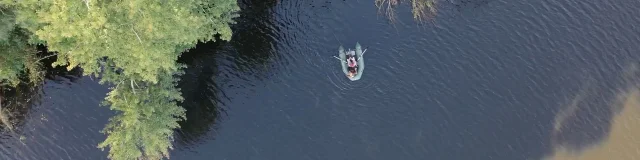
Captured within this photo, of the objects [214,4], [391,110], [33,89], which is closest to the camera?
[214,4]

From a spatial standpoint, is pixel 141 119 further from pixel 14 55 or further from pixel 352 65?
Result: pixel 352 65

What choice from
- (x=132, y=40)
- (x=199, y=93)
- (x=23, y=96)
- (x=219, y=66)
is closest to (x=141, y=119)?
(x=132, y=40)

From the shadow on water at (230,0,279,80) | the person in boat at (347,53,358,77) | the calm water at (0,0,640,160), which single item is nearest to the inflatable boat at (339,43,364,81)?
the person in boat at (347,53,358,77)

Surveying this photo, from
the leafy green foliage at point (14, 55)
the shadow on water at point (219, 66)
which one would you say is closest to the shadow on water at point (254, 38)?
the shadow on water at point (219, 66)

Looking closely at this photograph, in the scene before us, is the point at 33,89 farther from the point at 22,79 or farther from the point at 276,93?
the point at 276,93

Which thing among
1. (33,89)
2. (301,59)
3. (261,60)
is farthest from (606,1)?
(33,89)

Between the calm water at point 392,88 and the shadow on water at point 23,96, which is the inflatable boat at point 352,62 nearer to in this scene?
the calm water at point 392,88
